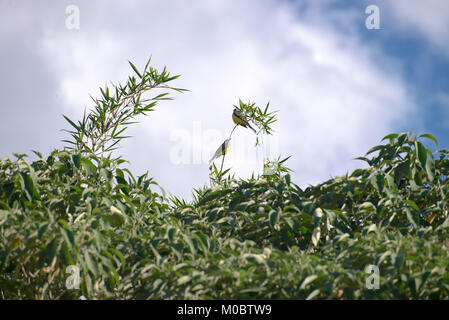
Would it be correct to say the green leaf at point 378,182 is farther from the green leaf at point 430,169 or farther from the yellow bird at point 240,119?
the yellow bird at point 240,119

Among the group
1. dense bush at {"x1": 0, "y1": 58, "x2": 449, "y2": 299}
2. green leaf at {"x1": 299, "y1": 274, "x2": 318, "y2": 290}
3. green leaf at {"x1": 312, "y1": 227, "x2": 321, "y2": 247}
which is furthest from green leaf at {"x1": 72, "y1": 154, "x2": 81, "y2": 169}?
green leaf at {"x1": 299, "y1": 274, "x2": 318, "y2": 290}

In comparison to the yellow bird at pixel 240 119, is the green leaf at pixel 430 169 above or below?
below

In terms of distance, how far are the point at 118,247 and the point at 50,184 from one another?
0.63m

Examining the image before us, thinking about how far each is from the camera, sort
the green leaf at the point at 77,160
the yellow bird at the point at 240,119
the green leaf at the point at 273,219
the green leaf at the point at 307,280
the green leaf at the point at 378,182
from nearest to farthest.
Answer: the green leaf at the point at 307,280 < the green leaf at the point at 273,219 < the green leaf at the point at 378,182 < the green leaf at the point at 77,160 < the yellow bird at the point at 240,119

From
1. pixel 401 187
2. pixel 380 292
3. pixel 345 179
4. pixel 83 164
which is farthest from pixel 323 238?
pixel 83 164

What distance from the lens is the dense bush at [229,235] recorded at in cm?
167

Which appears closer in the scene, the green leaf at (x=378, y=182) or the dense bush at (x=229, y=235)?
the dense bush at (x=229, y=235)

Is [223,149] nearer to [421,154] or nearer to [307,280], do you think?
[421,154]

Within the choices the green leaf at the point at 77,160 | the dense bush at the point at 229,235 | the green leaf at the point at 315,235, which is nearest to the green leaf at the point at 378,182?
the dense bush at the point at 229,235

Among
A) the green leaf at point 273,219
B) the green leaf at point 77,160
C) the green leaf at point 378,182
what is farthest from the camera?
the green leaf at point 77,160

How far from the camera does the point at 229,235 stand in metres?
2.35

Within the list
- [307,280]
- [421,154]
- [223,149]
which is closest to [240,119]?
[223,149]
